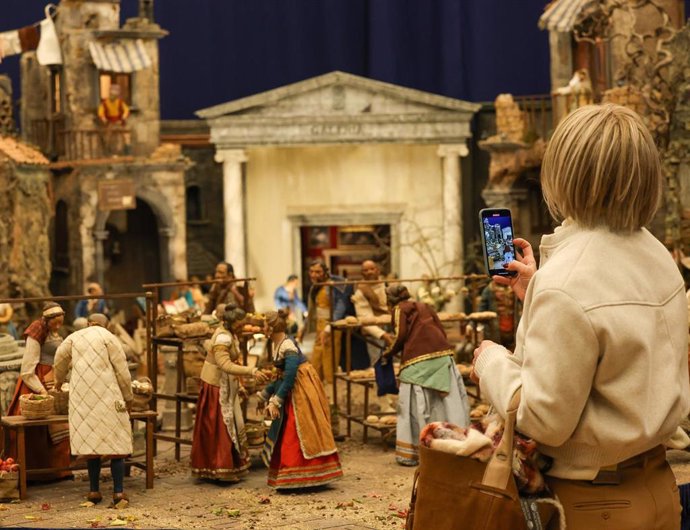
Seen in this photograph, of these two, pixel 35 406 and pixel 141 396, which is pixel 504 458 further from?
pixel 141 396

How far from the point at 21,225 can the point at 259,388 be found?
10.3 m

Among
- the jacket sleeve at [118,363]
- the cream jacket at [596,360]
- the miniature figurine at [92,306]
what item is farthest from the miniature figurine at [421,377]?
the cream jacket at [596,360]

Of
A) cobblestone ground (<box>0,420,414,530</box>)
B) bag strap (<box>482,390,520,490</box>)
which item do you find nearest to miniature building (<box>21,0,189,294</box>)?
cobblestone ground (<box>0,420,414,530</box>)

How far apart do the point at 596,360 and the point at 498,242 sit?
1045mm

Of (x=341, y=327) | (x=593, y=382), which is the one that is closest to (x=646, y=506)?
(x=593, y=382)

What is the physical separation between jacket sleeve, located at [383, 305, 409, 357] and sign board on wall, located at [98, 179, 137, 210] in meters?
11.6

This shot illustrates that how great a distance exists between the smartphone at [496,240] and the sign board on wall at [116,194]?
Result: 747 inches

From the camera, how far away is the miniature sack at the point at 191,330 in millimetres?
11922

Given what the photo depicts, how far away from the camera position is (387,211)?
82.4 ft

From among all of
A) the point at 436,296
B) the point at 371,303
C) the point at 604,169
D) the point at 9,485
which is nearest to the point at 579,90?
the point at 436,296

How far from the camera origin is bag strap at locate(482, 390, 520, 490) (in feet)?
10.6

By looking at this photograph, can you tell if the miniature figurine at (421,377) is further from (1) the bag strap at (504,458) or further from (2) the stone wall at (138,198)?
(2) the stone wall at (138,198)

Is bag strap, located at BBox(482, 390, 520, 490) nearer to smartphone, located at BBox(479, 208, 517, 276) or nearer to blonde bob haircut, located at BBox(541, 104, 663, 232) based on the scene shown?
blonde bob haircut, located at BBox(541, 104, 663, 232)

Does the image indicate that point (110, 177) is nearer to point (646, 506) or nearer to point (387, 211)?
point (387, 211)
